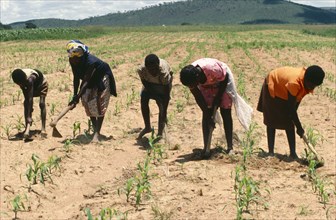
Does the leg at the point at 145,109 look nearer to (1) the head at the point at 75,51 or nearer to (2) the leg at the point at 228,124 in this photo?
(1) the head at the point at 75,51

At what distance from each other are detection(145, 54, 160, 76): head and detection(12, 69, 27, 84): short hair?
69.0 inches

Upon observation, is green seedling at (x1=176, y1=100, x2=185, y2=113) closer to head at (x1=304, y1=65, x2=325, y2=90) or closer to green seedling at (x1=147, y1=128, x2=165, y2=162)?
green seedling at (x1=147, y1=128, x2=165, y2=162)

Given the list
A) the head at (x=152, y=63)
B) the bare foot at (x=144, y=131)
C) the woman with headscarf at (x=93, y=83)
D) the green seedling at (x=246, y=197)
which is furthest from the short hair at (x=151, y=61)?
the green seedling at (x=246, y=197)

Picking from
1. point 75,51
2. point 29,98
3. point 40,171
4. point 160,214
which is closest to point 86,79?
point 75,51

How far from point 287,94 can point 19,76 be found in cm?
348

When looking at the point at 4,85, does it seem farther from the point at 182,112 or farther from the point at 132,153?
the point at 132,153

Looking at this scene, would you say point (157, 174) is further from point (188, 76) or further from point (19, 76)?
point (19, 76)

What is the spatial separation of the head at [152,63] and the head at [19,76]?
5.75 feet

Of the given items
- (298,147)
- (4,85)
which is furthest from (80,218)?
(4,85)

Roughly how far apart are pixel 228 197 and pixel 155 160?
1594mm

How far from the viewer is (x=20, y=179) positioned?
15.0 feet

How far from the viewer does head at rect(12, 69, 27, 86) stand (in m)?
6.01

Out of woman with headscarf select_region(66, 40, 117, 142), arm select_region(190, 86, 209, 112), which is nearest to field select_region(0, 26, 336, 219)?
woman with headscarf select_region(66, 40, 117, 142)

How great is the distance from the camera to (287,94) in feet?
16.8
